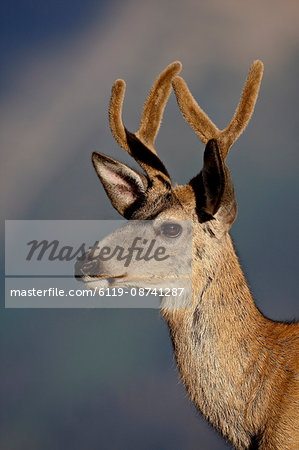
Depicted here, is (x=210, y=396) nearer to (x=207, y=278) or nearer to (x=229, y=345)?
(x=229, y=345)

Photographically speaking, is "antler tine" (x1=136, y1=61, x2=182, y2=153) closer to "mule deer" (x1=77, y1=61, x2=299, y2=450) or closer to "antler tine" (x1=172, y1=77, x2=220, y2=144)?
"antler tine" (x1=172, y1=77, x2=220, y2=144)

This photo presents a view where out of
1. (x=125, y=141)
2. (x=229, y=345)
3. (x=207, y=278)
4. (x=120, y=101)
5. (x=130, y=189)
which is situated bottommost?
(x=229, y=345)

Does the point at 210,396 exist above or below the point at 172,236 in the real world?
below

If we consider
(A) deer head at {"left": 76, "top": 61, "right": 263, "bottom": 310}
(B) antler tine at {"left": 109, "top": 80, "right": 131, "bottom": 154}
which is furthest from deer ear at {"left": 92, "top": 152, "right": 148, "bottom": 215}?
(B) antler tine at {"left": 109, "top": 80, "right": 131, "bottom": 154}

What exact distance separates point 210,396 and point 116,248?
1415mm

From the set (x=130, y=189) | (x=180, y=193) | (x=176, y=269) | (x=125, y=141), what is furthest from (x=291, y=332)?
(x=125, y=141)

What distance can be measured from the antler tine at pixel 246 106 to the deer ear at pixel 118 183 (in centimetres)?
88

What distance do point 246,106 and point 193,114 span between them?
0.77m

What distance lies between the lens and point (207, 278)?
16.5 feet

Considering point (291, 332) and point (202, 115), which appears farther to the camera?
point (202, 115)

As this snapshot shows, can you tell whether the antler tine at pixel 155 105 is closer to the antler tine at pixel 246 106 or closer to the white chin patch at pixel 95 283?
the antler tine at pixel 246 106

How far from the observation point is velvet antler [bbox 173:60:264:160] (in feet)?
17.8

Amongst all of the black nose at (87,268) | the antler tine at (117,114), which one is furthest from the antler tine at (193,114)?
the black nose at (87,268)

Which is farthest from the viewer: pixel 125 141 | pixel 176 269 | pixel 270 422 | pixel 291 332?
pixel 125 141
